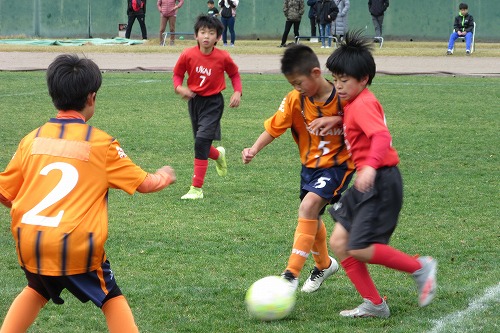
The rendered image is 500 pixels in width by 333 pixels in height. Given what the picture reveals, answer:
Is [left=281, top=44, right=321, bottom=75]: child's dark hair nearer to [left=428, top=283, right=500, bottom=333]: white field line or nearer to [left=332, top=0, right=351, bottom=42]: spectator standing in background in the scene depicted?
[left=428, top=283, right=500, bottom=333]: white field line

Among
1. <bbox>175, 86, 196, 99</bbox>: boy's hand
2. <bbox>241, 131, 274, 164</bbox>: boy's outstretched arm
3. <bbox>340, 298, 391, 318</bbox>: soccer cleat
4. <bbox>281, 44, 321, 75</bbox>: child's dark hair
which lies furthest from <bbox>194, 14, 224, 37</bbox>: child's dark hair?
<bbox>340, 298, 391, 318</bbox>: soccer cleat

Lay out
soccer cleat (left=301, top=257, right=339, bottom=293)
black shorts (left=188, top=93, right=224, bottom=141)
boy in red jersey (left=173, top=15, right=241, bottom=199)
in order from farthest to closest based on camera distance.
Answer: black shorts (left=188, top=93, right=224, bottom=141)
boy in red jersey (left=173, top=15, right=241, bottom=199)
soccer cleat (left=301, top=257, right=339, bottom=293)

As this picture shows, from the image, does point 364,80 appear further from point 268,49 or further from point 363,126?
point 268,49

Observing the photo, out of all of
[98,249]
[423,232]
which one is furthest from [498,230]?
[98,249]

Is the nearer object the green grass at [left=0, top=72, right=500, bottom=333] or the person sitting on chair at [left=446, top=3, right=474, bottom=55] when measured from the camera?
the green grass at [left=0, top=72, right=500, bottom=333]

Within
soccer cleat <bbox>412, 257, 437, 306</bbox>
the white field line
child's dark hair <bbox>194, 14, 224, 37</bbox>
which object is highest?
child's dark hair <bbox>194, 14, 224, 37</bbox>

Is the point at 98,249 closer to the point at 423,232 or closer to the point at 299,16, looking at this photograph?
the point at 423,232

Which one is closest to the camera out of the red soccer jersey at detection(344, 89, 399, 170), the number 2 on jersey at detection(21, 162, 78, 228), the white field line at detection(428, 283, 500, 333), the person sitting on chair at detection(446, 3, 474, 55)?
the number 2 on jersey at detection(21, 162, 78, 228)

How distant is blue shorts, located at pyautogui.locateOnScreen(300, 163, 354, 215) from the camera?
5137 millimetres

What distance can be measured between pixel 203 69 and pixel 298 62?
10.9 feet

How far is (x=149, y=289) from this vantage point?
532 centimetres

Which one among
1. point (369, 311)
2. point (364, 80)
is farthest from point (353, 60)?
point (369, 311)

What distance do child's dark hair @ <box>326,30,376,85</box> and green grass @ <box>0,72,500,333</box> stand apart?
132 cm

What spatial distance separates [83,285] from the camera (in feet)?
12.5
